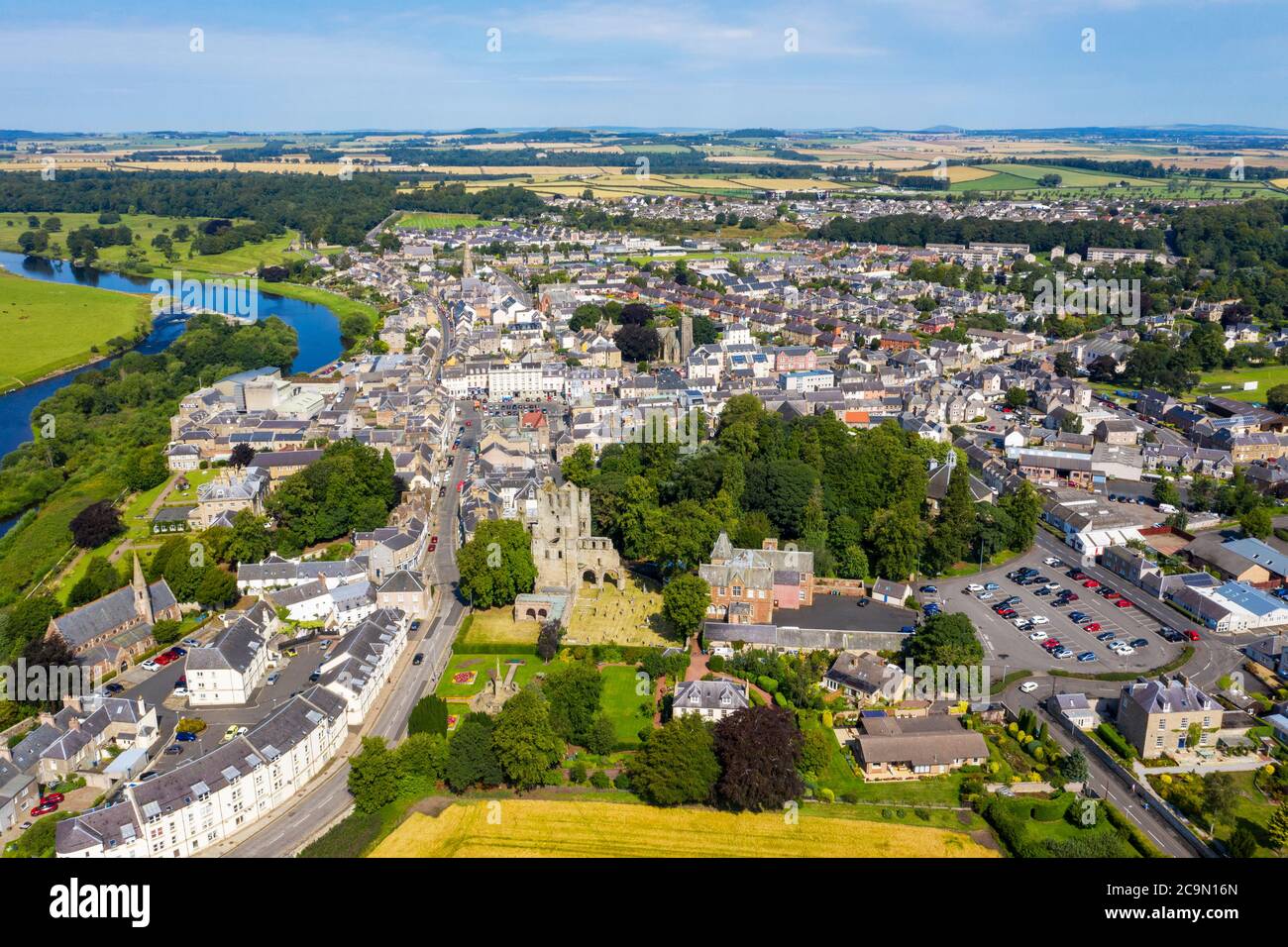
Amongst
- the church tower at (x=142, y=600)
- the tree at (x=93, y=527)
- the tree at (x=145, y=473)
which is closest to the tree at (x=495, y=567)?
the church tower at (x=142, y=600)

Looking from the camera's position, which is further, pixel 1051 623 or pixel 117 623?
pixel 1051 623

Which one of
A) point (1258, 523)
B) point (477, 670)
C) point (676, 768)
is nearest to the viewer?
point (676, 768)

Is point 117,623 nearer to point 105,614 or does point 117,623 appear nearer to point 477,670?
point 105,614

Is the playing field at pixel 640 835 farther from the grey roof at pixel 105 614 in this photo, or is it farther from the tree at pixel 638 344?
the tree at pixel 638 344

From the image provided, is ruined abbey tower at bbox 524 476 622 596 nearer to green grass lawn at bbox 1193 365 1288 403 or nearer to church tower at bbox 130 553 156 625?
church tower at bbox 130 553 156 625

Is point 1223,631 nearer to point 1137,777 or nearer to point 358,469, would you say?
point 1137,777

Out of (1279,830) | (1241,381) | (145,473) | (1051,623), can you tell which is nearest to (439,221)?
(145,473)

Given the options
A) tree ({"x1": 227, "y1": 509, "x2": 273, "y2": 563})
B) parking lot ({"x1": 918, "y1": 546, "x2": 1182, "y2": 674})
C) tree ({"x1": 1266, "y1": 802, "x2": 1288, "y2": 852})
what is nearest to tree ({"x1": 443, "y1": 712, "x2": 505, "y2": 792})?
parking lot ({"x1": 918, "y1": 546, "x2": 1182, "y2": 674})
